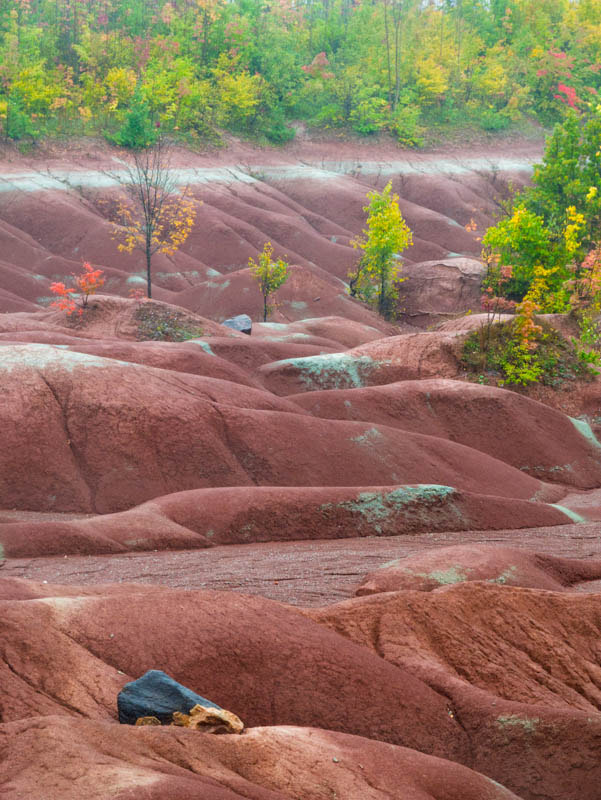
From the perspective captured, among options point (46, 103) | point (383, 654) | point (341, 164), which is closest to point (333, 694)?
point (383, 654)

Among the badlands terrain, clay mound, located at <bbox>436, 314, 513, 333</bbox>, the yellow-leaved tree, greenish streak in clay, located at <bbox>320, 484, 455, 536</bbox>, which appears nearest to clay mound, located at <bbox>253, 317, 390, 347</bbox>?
the badlands terrain

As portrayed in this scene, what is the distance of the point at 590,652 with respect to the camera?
10898mm

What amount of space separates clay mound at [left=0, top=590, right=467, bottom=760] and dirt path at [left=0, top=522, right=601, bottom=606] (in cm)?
272

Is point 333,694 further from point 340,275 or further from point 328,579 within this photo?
point 340,275

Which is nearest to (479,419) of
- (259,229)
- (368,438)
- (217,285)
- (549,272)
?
(368,438)

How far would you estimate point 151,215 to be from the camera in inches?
1741

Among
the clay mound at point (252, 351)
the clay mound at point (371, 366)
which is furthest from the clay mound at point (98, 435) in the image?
the clay mound at point (252, 351)

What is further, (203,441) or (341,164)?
(341,164)

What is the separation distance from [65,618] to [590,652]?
21.9 ft

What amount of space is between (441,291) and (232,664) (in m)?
43.0

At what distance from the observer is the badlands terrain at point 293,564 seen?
7348 mm

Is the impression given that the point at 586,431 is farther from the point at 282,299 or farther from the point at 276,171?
the point at 276,171

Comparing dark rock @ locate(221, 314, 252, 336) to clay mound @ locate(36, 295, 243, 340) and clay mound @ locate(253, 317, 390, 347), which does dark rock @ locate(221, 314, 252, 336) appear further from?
clay mound @ locate(36, 295, 243, 340)

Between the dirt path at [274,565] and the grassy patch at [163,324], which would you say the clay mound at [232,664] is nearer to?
the dirt path at [274,565]
